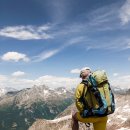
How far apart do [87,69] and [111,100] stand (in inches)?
76.9

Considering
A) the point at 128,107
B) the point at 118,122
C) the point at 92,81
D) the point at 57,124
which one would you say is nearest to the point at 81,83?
the point at 92,81

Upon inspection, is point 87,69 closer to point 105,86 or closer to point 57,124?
point 105,86

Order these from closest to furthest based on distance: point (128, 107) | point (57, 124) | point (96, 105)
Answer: point (96, 105) → point (128, 107) → point (57, 124)

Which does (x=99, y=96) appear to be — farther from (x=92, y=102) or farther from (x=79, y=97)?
(x=79, y=97)

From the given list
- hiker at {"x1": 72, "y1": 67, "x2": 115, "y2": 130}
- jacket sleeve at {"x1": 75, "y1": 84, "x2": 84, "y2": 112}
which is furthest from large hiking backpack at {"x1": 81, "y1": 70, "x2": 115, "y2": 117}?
jacket sleeve at {"x1": 75, "y1": 84, "x2": 84, "y2": 112}

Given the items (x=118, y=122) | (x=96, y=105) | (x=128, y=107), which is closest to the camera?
(x=96, y=105)

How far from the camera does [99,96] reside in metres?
13.3

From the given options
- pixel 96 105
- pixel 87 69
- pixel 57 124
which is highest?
pixel 87 69

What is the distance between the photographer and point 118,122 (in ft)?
415

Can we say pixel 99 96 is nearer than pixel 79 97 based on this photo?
Yes

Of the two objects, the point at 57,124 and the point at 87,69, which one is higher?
the point at 87,69

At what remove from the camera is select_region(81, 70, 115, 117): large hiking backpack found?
13211 mm

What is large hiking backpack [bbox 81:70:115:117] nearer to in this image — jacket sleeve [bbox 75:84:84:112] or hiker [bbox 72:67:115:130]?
hiker [bbox 72:67:115:130]

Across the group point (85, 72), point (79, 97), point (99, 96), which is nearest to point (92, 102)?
point (99, 96)
